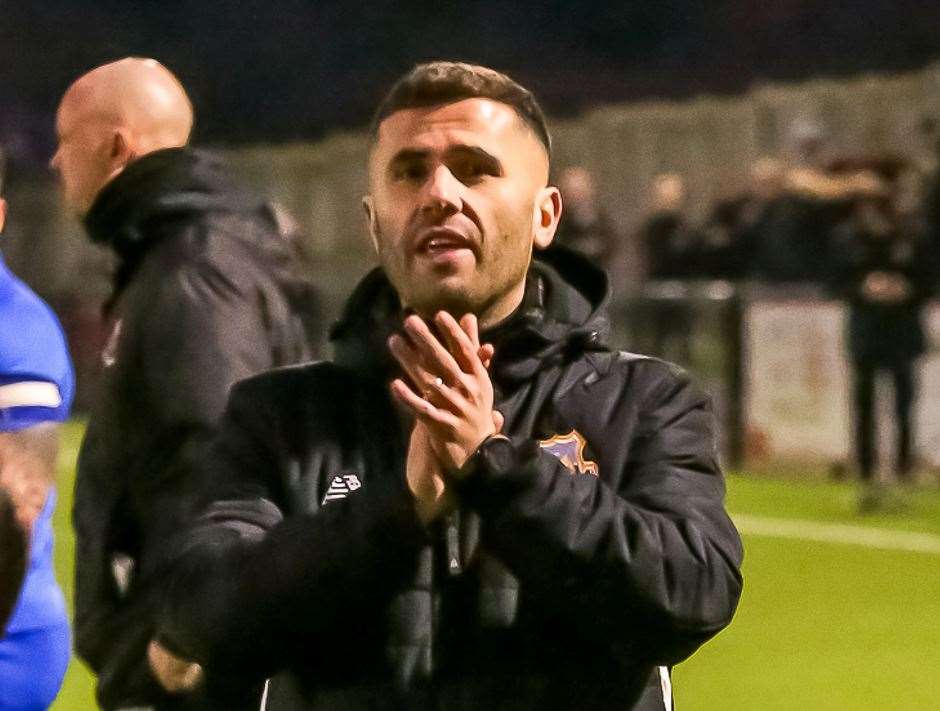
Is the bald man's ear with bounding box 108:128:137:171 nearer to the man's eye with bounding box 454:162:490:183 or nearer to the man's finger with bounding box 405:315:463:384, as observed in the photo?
the man's eye with bounding box 454:162:490:183

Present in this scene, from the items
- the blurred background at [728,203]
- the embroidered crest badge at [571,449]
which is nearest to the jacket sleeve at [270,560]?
the embroidered crest badge at [571,449]

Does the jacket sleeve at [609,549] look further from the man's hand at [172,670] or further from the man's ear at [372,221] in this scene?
the man's hand at [172,670]

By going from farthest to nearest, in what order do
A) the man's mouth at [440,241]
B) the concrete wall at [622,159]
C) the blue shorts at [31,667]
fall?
the concrete wall at [622,159] → the blue shorts at [31,667] → the man's mouth at [440,241]

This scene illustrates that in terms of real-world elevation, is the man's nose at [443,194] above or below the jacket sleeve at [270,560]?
above

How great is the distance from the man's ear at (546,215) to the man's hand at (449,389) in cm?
29

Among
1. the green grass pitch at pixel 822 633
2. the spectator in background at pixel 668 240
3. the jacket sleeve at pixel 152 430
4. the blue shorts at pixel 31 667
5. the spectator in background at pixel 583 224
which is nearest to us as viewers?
the blue shorts at pixel 31 667

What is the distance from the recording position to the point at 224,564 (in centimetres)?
237

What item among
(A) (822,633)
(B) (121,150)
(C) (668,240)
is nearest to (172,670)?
(B) (121,150)

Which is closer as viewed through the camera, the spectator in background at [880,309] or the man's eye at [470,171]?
the man's eye at [470,171]

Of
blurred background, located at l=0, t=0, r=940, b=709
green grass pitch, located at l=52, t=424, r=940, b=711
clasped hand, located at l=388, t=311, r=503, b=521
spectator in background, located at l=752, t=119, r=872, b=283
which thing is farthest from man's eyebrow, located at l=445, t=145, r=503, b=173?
spectator in background, located at l=752, t=119, r=872, b=283

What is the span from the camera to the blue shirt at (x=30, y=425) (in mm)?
3469

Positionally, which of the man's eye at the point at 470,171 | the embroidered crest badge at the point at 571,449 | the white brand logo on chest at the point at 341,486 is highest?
the man's eye at the point at 470,171

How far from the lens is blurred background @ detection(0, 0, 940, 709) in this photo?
9797 millimetres

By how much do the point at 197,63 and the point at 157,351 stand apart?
2777 centimetres
